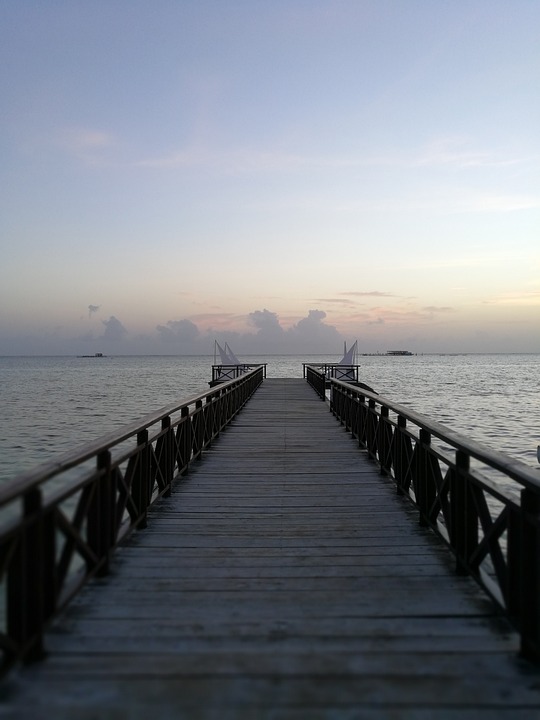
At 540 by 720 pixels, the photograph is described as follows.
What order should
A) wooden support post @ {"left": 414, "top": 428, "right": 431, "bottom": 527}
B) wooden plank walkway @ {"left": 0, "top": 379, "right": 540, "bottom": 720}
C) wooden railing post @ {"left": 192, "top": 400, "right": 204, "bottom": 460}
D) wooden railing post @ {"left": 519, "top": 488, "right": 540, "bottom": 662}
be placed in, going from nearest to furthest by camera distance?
wooden plank walkway @ {"left": 0, "top": 379, "right": 540, "bottom": 720}
wooden railing post @ {"left": 519, "top": 488, "right": 540, "bottom": 662}
wooden support post @ {"left": 414, "top": 428, "right": 431, "bottom": 527}
wooden railing post @ {"left": 192, "top": 400, "right": 204, "bottom": 460}

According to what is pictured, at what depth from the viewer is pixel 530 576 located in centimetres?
A: 240

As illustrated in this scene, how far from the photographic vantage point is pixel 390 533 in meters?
4.28

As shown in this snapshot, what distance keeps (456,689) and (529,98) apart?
39.8 feet

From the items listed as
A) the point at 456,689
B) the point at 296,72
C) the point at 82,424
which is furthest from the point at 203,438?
the point at 82,424

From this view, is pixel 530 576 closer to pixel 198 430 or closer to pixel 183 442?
pixel 183 442

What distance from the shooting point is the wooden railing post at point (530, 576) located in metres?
2.32

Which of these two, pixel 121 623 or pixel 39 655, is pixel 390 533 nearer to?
pixel 121 623

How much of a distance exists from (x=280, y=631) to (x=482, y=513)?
4.63 feet

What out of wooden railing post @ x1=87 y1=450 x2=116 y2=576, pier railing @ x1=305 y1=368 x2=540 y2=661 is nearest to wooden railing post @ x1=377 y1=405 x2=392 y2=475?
pier railing @ x1=305 y1=368 x2=540 y2=661

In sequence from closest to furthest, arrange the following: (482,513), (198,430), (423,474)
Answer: (482,513), (423,474), (198,430)

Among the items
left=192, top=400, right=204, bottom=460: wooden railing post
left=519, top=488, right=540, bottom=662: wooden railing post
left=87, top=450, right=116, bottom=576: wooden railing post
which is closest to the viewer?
left=519, top=488, right=540, bottom=662: wooden railing post

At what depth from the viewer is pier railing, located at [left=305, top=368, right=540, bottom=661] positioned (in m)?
2.39

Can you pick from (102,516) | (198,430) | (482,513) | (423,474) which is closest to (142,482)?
(102,516)

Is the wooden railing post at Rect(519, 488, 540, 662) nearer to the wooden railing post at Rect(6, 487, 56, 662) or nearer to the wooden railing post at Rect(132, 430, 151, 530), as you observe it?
the wooden railing post at Rect(6, 487, 56, 662)
